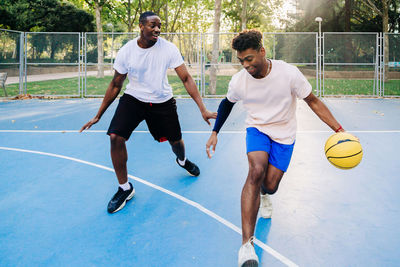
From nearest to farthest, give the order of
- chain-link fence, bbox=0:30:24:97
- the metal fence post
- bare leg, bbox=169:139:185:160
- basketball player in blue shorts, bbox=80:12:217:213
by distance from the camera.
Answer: basketball player in blue shorts, bbox=80:12:217:213 → bare leg, bbox=169:139:185:160 → chain-link fence, bbox=0:30:24:97 → the metal fence post

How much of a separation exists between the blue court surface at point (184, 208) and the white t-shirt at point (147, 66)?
1242mm

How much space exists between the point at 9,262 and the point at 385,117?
407 inches

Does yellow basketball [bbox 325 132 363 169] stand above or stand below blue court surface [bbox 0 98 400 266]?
above

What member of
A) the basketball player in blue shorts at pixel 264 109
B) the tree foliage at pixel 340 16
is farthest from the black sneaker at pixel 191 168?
the tree foliage at pixel 340 16

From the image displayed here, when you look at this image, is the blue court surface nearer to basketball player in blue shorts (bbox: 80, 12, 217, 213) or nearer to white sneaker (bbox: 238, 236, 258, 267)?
white sneaker (bbox: 238, 236, 258, 267)

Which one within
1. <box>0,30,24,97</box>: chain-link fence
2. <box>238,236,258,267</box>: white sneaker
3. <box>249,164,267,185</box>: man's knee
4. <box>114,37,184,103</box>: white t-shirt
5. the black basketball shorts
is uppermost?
<box>0,30,24,97</box>: chain-link fence

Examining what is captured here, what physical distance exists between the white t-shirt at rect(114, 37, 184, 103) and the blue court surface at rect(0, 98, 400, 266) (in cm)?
124

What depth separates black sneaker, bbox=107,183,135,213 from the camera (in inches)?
169

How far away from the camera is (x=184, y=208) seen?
4.39 meters

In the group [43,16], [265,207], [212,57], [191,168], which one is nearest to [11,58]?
[212,57]

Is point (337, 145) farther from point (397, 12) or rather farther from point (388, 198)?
point (397, 12)

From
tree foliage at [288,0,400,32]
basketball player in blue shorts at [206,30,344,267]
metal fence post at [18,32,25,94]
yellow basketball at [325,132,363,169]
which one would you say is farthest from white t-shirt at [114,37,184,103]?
tree foliage at [288,0,400,32]

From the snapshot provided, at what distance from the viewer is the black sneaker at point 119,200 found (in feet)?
14.1

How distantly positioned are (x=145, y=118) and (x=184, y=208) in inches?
48.6
